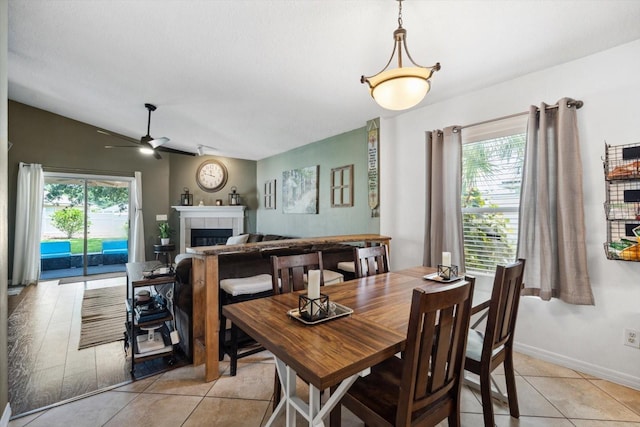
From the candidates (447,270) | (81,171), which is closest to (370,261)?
(447,270)

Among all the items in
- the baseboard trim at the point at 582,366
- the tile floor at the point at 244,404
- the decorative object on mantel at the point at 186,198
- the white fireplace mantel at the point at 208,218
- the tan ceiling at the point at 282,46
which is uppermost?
the tan ceiling at the point at 282,46

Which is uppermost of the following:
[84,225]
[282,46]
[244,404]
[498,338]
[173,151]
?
[173,151]

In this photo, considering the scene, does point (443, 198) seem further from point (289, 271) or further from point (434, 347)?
point (434, 347)

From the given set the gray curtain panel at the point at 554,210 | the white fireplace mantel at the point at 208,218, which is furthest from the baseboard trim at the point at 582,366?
the white fireplace mantel at the point at 208,218

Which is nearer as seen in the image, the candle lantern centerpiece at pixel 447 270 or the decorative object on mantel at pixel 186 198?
the candle lantern centerpiece at pixel 447 270

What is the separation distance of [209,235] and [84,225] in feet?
7.67

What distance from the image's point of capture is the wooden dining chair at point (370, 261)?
2.30 m

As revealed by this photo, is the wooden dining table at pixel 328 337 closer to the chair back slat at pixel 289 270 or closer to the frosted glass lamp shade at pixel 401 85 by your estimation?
the chair back slat at pixel 289 270

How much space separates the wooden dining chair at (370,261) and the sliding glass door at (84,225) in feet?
18.9

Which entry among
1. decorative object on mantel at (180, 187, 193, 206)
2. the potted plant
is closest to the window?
decorative object on mantel at (180, 187, 193, 206)

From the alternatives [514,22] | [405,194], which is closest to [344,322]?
[514,22]

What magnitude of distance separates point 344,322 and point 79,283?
5.93 meters

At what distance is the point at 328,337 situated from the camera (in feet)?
3.89

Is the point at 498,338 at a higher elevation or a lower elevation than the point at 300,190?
lower
